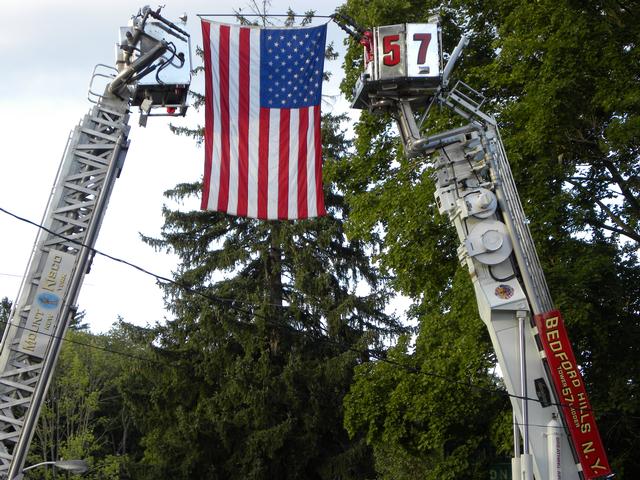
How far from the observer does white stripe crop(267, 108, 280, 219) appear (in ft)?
41.5

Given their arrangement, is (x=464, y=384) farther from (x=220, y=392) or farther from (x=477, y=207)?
(x=220, y=392)

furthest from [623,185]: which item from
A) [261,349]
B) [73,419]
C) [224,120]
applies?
[73,419]

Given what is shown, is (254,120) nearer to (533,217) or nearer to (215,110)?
(215,110)

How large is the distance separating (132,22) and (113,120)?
1.34 metres

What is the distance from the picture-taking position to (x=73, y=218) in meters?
10.6

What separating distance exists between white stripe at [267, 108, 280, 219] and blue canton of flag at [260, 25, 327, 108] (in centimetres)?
21

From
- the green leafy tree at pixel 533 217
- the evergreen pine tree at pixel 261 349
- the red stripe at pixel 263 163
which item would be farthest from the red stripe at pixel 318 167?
the evergreen pine tree at pixel 261 349

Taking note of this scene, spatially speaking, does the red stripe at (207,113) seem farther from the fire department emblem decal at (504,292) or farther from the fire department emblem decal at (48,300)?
the fire department emblem decal at (504,292)

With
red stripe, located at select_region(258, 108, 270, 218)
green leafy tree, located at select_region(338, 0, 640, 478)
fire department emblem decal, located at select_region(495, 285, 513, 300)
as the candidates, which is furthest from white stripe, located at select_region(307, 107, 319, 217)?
green leafy tree, located at select_region(338, 0, 640, 478)

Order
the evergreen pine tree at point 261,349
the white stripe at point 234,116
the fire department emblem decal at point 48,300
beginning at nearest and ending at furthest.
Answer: the fire department emblem decal at point 48,300
the white stripe at point 234,116
the evergreen pine tree at point 261,349

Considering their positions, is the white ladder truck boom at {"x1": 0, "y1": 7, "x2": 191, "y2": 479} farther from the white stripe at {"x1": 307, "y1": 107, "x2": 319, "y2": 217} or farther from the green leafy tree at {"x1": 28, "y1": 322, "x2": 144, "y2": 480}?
the green leafy tree at {"x1": 28, "y1": 322, "x2": 144, "y2": 480}

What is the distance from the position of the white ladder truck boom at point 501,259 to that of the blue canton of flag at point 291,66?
981 mm

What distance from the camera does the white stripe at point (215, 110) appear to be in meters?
12.5

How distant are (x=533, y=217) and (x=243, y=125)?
7.08m
